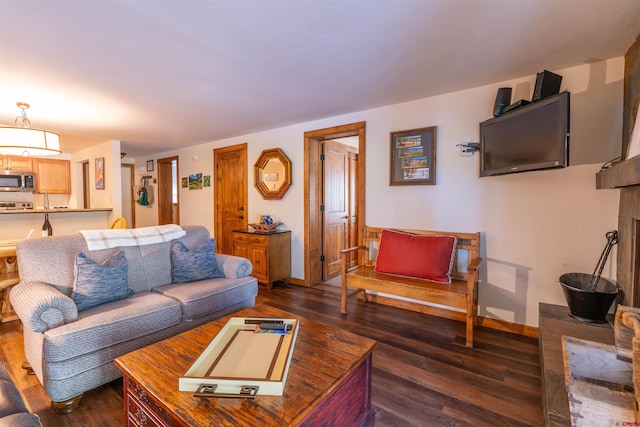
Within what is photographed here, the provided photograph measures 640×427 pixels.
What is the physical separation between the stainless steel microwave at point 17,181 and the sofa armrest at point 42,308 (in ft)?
17.7

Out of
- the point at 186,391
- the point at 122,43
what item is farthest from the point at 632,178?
the point at 122,43

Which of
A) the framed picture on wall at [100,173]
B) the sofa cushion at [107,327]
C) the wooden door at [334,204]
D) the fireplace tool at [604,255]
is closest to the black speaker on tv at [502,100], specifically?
the fireplace tool at [604,255]

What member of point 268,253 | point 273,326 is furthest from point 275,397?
point 268,253

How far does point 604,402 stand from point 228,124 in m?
4.08

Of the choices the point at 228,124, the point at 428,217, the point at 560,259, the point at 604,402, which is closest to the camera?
the point at 604,402

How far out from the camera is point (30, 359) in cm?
177

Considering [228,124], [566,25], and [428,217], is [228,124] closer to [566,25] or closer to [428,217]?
[428,217]

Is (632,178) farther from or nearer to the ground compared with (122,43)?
nearer to the ground

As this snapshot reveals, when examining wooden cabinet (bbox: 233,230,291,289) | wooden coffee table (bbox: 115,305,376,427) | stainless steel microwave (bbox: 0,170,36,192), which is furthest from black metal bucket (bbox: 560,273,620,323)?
stainless steel microwave (bbox: 0,170,36,192)

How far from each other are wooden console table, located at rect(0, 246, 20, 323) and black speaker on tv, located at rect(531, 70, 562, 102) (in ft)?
14.8

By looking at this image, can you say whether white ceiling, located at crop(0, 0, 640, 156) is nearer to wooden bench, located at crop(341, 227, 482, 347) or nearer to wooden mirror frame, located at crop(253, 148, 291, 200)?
wooden mirror frame, located at crop(253, 148, 291, 200)

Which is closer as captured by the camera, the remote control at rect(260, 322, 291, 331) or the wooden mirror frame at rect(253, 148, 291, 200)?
the remote control at rect(260, 322, 291, 331)

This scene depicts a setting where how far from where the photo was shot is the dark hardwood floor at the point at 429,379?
1580 millimetres

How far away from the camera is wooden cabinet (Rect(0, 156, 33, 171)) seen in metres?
5.51
